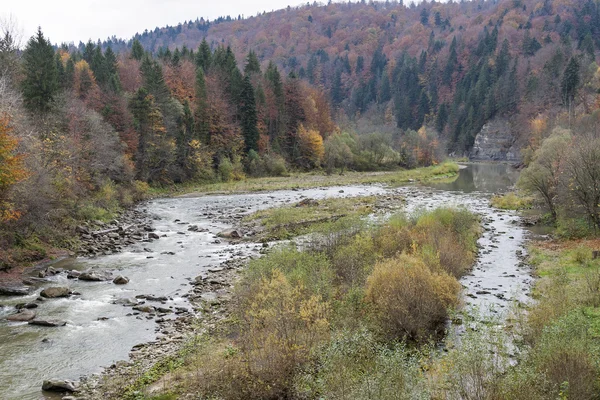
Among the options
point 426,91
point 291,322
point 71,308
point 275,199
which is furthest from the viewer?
point 426,91

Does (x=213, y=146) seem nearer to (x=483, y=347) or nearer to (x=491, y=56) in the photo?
(x=483, y=347)

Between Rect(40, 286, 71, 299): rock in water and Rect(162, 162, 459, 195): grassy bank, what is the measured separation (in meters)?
38.2

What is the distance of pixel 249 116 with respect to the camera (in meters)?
75.9

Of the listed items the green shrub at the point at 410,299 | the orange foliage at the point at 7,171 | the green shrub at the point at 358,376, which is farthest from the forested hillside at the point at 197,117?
the green shrub at the point at 358,376

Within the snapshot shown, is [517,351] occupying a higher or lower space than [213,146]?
lower

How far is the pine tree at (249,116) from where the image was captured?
247 ft

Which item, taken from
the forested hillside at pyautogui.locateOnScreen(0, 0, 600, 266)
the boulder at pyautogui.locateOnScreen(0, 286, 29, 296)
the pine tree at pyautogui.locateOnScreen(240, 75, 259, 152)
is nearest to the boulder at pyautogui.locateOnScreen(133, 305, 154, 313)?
the boulder at pyautogui.locateOnScreen(0, 286, 29, 296)

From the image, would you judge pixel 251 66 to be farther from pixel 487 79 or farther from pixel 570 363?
pixel 487 79

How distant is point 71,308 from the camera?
1736cm

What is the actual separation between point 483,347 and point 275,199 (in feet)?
137

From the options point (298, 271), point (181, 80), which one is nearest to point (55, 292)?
point (298, 271)

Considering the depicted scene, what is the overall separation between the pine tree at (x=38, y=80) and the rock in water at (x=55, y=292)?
32975 mm

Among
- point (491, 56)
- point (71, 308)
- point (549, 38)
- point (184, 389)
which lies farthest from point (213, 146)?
point (549, 38)

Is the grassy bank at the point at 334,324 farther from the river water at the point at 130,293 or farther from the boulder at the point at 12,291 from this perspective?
the boulder at the point at 12,291
